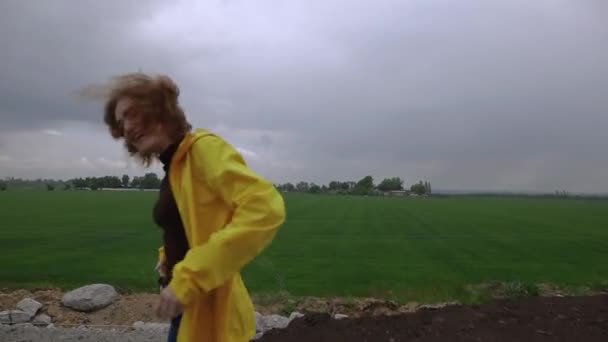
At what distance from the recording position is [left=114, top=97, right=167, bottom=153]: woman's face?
6.58 feet

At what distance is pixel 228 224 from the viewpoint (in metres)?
1.80

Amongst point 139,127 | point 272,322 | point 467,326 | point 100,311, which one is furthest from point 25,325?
point 139,127

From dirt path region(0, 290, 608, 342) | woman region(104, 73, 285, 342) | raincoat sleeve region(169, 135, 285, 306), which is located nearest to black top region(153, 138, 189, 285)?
woman region(104, 73, 285, 342)

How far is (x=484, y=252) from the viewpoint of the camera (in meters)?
20.3

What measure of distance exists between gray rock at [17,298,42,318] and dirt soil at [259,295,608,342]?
4.15 m

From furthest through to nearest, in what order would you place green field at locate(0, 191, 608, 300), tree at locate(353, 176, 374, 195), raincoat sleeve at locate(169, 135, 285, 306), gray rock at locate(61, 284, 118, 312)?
tree at locate(353, 176, 374, 195)
green field at locate(0, 191, 608, 300)
gray rock at locate(61, 284, 118, 312)
raincoat sleeve at locate(169, 135, 285, 306)

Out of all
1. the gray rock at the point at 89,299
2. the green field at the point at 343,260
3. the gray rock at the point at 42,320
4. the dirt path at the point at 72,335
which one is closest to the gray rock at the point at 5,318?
the gray rock at the point at 42,320

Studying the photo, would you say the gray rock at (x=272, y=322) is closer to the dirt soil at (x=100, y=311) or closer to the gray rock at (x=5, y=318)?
the dirt soil at (x=100, y=311)

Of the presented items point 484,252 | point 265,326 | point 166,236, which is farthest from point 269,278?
point 166,236

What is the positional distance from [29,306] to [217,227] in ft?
25.1

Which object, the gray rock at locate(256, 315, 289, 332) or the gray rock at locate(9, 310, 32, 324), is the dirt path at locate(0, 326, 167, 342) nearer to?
the gray rock at locate(9, 310, 32, 324)

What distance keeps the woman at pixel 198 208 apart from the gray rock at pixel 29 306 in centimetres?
706

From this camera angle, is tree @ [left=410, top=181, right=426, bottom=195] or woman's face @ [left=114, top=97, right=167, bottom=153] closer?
woman's face @ [left=114, top=97, right=167, bottom=153]

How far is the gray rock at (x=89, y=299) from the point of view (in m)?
8.36
